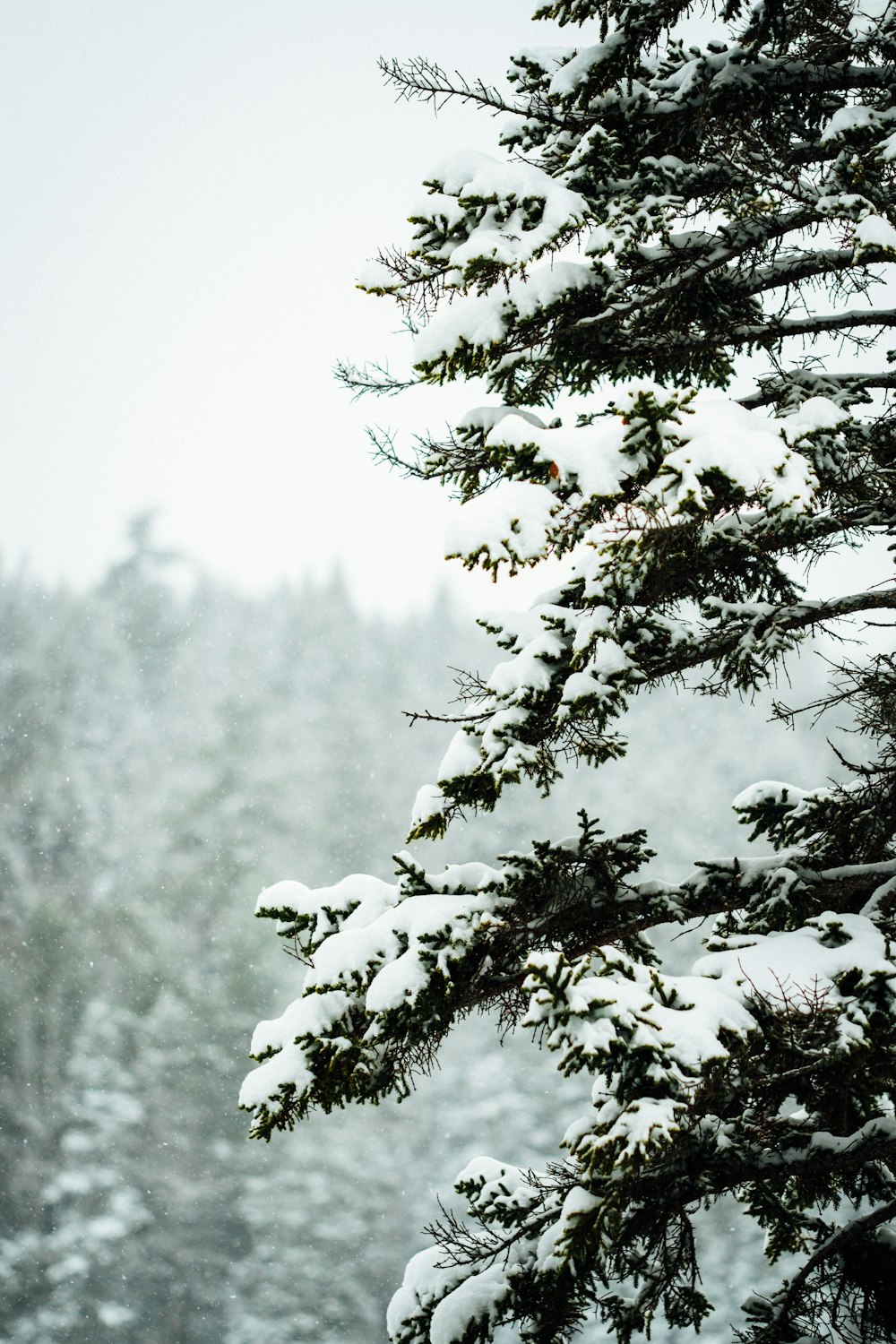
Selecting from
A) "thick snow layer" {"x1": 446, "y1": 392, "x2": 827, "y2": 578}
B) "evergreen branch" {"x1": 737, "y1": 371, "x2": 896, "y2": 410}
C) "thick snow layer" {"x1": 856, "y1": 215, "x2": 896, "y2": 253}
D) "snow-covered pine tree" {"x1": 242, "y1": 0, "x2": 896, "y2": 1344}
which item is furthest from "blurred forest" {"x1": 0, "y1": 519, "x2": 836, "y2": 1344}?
"thick snow layer" {"x1": 856, "y1": 215, "x2": 896, "y2": 253}

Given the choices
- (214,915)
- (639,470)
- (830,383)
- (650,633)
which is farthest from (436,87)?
(214,915)

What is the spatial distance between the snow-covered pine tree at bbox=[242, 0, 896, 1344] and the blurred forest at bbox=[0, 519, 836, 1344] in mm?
17924

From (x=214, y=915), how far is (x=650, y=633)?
23.0 meters

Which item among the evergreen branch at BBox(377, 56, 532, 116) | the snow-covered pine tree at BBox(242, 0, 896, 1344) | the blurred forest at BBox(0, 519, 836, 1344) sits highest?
the blurred forest at BBox(0, 519, 836, 1344)

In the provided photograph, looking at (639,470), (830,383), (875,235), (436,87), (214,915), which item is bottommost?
(639,470)

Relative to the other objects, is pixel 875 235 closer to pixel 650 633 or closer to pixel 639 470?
pixel 639 470

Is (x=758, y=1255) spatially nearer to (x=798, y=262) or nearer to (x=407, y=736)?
(x=407, y=736)

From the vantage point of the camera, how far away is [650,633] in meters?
4.07

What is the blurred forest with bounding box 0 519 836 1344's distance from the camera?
1952 cm

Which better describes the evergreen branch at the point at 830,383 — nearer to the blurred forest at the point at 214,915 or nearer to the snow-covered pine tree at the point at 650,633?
the snow-covered pine tree at the point at 650,633

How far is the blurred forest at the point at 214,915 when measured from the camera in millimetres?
19516

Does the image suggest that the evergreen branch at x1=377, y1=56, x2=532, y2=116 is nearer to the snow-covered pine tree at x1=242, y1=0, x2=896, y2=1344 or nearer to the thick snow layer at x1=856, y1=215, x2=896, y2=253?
the snow-covered pine tree at x1=242, y1=0, x2=896, y2=1344

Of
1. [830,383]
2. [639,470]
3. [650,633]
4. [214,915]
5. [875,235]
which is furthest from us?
[214,915]

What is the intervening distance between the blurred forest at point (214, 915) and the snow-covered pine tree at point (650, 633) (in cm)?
1792
